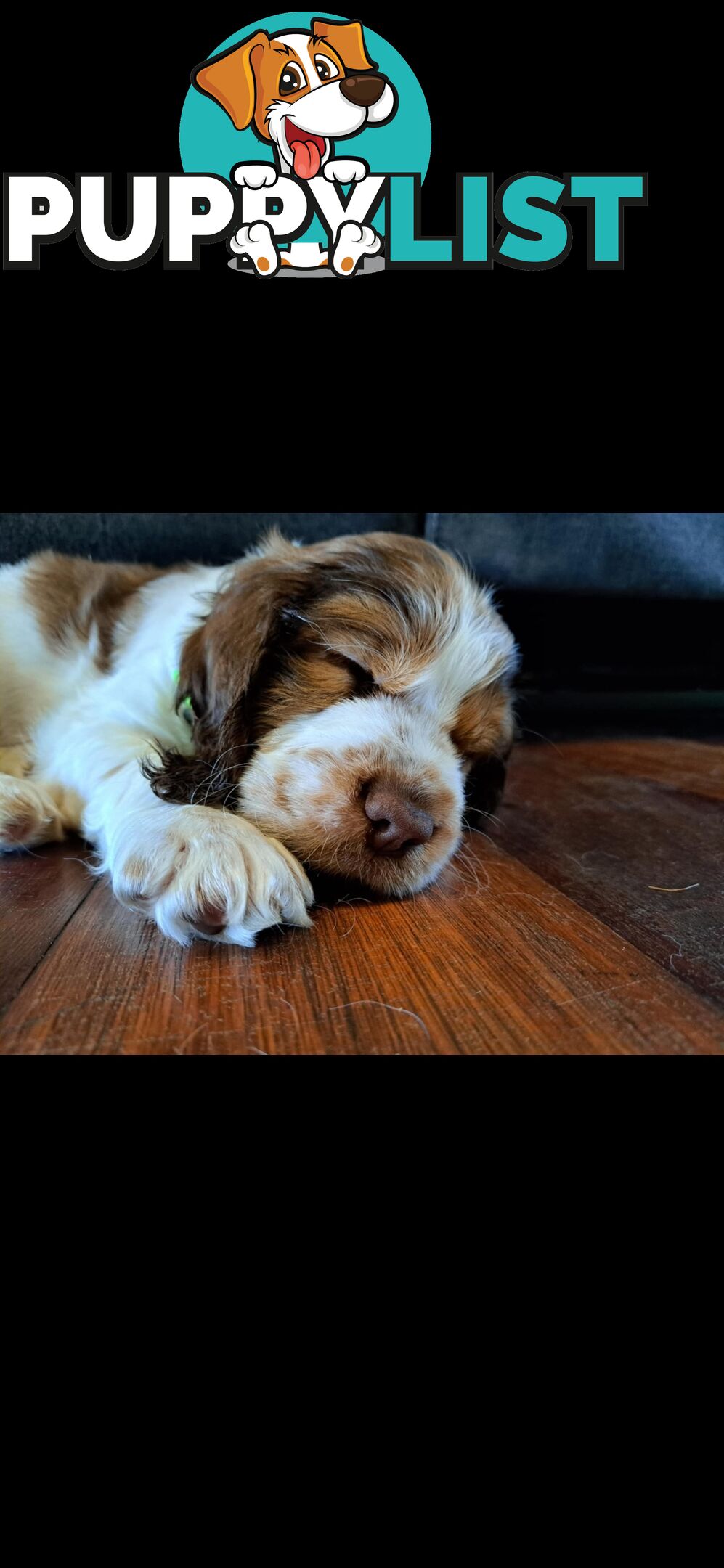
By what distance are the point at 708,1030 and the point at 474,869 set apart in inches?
30.3

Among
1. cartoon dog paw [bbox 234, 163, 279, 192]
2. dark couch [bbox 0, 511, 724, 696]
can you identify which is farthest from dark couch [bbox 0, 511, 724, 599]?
cartoon dog paw [bbox 234, 163, 279, 192]

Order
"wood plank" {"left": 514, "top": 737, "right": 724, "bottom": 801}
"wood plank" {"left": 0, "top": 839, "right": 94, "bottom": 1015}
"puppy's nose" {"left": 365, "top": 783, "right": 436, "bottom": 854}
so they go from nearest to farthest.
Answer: "wood plank" {"left": 0, "top": 839, "right": 94, "bottom": 1015}, "puppy's nose" {"left": 365, "top": 783, "right": 436, "bottom": 854}, "wood plank" {"left": 514, "top": 737, "right": 724, "bottom": 801}

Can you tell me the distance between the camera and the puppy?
5.45ft

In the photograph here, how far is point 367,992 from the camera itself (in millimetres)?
1189

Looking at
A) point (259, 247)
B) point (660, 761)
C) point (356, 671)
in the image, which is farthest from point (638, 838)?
point (259, 247)

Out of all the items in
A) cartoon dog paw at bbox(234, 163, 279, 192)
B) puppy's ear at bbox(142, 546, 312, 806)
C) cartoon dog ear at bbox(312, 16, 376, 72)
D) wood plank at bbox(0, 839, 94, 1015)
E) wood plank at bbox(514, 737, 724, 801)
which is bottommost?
wood plank at bbox(0, 839, 94, 1015)

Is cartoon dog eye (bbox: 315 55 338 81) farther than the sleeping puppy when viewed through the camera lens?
Yes

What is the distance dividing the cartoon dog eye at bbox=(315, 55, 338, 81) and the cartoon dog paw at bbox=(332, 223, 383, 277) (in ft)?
0.76

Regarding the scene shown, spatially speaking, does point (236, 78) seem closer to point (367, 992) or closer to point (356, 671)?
Result: point (356, 671)

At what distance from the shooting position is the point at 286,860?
1.42 metres

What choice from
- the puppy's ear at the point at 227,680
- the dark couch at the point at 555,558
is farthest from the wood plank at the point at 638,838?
the puppy's ear at the point at 227,680

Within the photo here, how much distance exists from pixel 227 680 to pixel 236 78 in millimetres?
1072

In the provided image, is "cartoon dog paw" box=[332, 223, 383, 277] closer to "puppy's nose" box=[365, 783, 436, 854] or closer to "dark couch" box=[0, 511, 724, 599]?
"puppy's nose" box=[365, 783, 436, 854]

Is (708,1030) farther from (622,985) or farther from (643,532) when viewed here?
(643,532)
